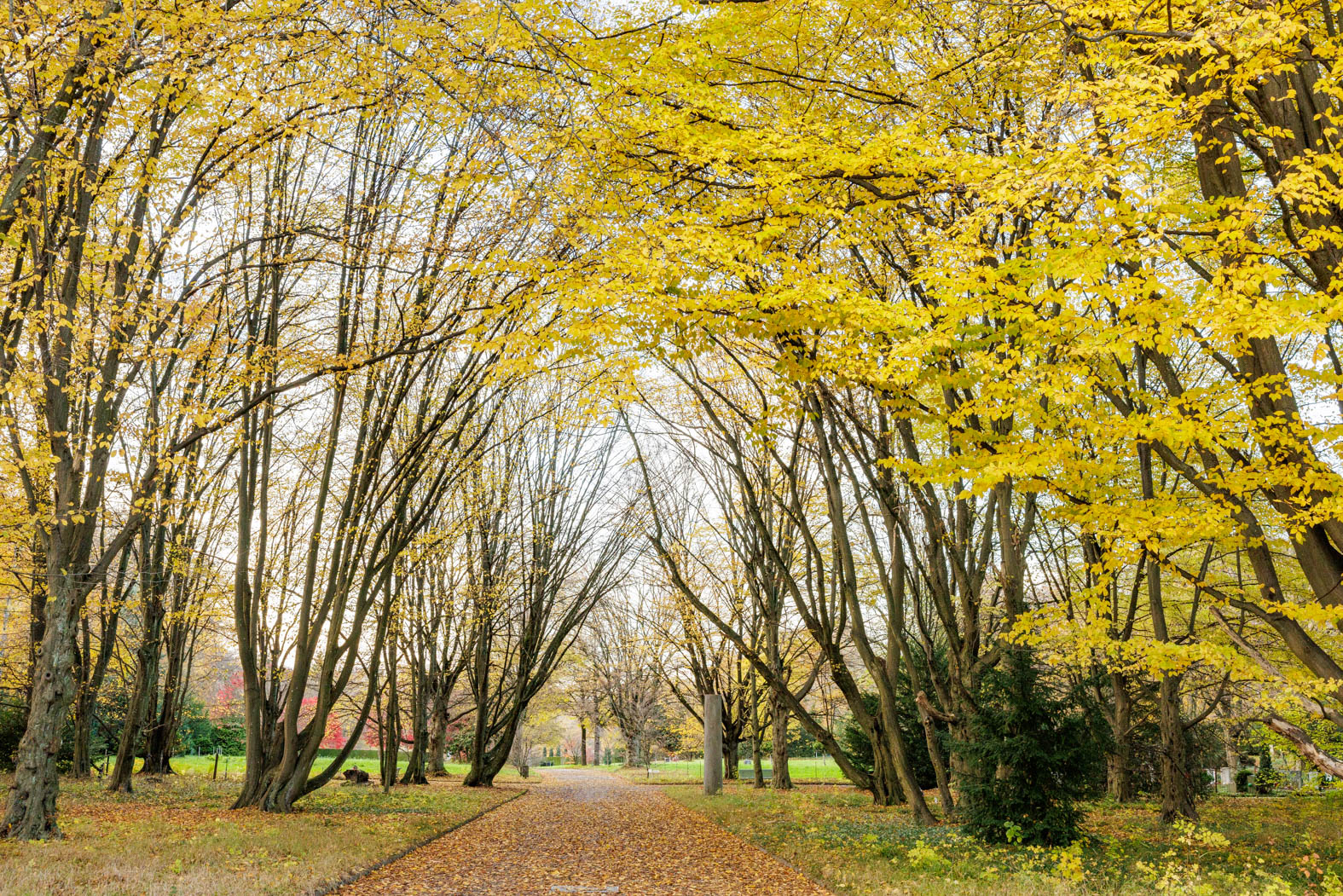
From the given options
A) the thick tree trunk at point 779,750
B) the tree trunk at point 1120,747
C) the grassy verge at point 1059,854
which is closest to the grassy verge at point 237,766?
the thick tree trunk at point 779,750

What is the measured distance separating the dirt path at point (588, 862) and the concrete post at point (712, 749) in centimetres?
540

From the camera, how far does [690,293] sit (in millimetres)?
7086

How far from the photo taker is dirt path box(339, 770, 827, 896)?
700 cm

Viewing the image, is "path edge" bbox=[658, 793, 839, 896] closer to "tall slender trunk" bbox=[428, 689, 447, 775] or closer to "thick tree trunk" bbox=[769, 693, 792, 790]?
"thick tree trunk" bbox=[769, 693, 792, 790]

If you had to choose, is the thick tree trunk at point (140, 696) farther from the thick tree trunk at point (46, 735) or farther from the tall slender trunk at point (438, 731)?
the tall slender trunk at point (438, 731)

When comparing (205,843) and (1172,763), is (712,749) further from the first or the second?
(205,843)

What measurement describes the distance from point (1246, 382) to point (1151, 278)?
1.49 m

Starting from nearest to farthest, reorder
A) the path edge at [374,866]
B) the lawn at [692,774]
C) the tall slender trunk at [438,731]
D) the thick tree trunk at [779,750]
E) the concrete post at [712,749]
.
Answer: the path edge at [374,866] → the concrete post at [712,749] → the thick tree trunk at [779,750] → the tall slender trunk at [438,731] → the lawn at [692,774]

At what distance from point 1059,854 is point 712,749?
12.5m

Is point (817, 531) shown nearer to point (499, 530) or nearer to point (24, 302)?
point (499, 530)

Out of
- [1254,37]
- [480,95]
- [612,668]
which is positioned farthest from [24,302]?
[612,668]

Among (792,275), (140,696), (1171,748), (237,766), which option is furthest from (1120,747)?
(237,766)

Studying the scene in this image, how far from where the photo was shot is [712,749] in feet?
64.2

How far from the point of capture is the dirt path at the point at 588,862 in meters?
7.00
